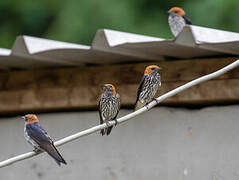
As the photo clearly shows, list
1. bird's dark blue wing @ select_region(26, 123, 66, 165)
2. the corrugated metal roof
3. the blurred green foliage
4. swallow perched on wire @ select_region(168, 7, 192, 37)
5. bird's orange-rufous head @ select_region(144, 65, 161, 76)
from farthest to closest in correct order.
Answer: the blurred green foliage
swallow perched on wire @ select_region(168, 7, 192, 37)
bird's orange-rufous head @ select_region(144, 65, 161, 76)
bird's dark blue wing @ select_region(26, 123, 66, 165)
the corrugated metal roof

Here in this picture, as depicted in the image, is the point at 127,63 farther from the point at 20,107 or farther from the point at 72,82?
the point at 20,107

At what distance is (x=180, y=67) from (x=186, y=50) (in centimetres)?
33

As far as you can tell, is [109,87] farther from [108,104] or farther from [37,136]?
[37,136]

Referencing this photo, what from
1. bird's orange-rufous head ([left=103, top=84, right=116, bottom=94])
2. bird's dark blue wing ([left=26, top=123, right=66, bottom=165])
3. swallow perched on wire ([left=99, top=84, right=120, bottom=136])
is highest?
bird's orange-rufous head ([left=103, top=84, right=116, bottom=94])

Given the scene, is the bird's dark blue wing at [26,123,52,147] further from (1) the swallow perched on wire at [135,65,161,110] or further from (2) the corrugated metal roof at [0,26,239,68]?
(1) the swallow perched on wire at [135,65,161,110]

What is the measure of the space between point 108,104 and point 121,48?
0.68 meters

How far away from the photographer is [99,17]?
11.9 m

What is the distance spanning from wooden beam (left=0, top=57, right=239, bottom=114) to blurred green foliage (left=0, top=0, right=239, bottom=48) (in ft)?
17.4

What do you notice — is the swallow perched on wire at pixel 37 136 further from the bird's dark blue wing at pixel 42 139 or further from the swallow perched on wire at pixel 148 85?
the swallow perched on wire at pixel 148 85

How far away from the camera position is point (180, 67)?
17.5 ft

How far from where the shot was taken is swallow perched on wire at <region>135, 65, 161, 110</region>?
16.9 feet

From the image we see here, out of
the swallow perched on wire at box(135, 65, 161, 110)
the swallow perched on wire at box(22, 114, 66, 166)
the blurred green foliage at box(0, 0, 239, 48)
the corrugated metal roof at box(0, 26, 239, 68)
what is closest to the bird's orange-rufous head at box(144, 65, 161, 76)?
the swallow perched on wire at box(135, 65, 161, 110)

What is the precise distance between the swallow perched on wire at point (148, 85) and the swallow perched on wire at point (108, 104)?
170 millimetres

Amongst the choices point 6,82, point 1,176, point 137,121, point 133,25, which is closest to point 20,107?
point 6,82
